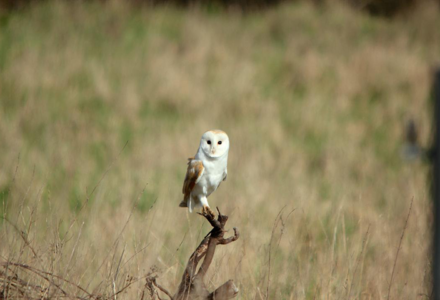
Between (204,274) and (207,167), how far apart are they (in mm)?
405

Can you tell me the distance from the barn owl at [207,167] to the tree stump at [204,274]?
0.08 metres

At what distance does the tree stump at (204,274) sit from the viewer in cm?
185

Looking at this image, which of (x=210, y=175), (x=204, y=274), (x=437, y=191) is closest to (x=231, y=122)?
(x=210, y=175)

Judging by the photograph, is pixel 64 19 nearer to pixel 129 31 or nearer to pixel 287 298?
pixel 129 31

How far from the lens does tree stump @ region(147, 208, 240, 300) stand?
1851 millimetres

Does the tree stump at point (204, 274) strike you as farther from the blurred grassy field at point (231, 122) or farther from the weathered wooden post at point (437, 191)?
the weathered wooden post at point (437, 191)

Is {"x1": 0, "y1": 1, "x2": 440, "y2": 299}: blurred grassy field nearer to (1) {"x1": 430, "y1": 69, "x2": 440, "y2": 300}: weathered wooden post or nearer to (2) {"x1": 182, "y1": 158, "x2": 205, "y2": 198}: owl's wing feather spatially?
(2) {"x1": 182, "y1": 158, "x2": 205, "y2": 198}: owl's wing feather

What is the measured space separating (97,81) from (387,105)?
465 cm

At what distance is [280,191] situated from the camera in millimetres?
5359

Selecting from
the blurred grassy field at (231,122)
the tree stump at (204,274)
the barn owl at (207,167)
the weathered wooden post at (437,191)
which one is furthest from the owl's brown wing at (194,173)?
the weathered wooden post at (437,191)

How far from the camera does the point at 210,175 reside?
1.97m

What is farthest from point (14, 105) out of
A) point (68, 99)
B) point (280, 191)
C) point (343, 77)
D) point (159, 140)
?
point (343, 77)

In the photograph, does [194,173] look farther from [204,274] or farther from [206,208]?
[204,274]

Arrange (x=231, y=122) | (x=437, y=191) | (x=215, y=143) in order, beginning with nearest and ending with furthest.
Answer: (x=437, y=191), (x=215, y=143), (x=231, y=122)
